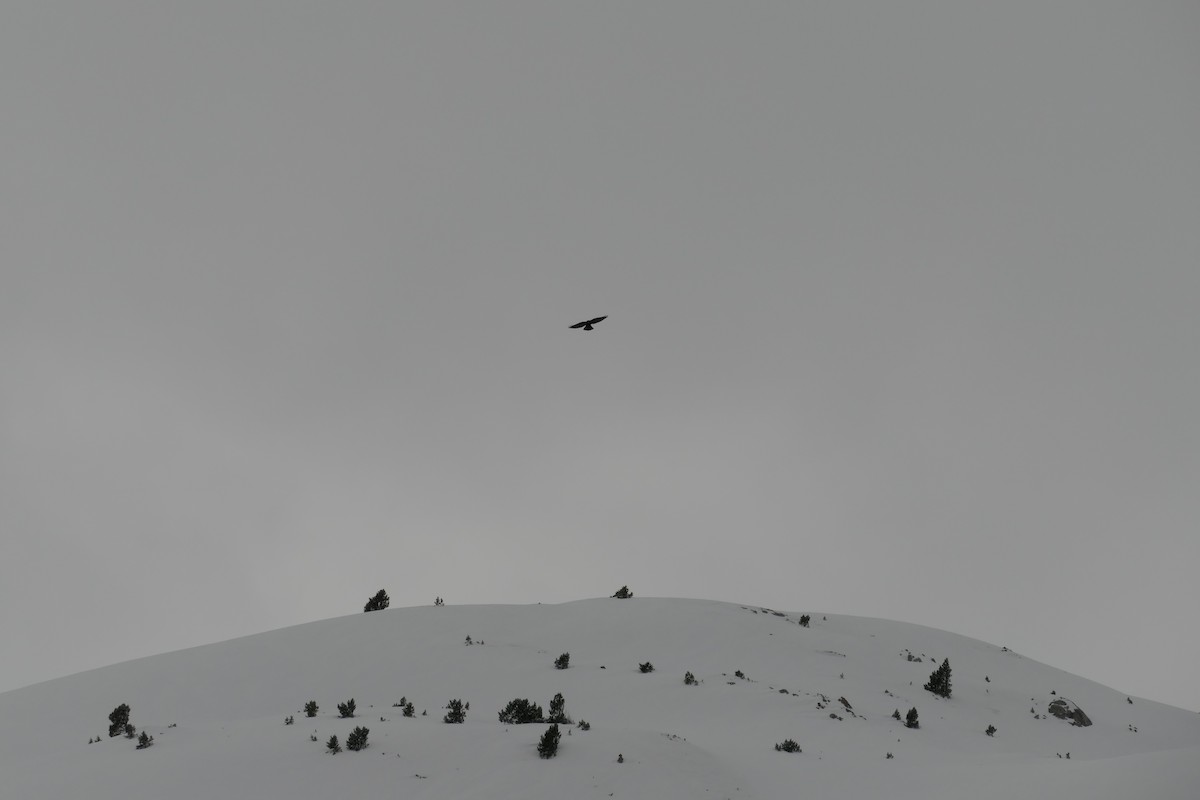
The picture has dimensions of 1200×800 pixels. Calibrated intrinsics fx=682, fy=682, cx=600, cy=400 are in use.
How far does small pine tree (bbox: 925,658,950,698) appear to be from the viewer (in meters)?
28.6

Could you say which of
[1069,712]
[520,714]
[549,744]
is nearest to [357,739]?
[549,744]

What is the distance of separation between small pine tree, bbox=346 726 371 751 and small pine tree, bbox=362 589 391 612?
21743mm

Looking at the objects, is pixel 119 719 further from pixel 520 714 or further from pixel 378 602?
pixel 378 602

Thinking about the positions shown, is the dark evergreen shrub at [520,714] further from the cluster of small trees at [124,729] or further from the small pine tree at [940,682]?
the small pine tree at [940,682]

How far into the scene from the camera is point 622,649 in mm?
30094

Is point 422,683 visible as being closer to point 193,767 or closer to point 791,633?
point 193,767

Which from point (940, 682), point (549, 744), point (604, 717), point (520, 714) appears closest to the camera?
point (549, 744)

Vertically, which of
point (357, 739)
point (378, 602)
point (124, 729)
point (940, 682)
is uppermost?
point (378, 602)

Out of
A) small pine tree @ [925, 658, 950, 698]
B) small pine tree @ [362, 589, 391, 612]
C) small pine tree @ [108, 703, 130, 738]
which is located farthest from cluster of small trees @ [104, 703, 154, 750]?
small pine tree @ [925, 658, 950, 698]

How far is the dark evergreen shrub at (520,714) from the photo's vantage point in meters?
19.3

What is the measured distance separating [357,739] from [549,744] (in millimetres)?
4550

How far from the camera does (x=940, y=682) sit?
94.9 ft

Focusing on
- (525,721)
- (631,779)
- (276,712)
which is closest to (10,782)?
(276,712)

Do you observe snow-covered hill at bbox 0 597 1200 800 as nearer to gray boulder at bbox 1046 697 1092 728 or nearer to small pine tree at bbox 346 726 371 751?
small pine tree at bbox 346 726 371 751
